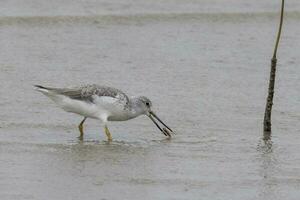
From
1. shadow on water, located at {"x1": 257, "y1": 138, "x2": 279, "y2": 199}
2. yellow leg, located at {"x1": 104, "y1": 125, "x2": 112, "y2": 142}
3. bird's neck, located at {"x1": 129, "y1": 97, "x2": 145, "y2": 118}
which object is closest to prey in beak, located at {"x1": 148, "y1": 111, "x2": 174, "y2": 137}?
bird's neck, located at {"x1": 129, "y1": 97, "x2": 145, "y2": 118}

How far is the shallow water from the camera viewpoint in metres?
9.20

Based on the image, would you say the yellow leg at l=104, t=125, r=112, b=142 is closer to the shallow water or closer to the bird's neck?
the shallow water

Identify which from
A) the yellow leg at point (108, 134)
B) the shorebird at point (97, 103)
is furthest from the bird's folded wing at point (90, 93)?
the yellow leg at point (108, 134)

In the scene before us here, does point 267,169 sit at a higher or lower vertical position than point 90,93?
lower

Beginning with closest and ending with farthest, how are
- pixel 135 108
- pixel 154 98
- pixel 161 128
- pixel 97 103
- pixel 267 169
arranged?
pixel 267 169 → pixel 97 103 → pixel 161 128 → pixel 135 108 → pixel 154 98

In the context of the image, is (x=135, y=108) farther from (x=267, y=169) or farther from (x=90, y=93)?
(x=267, y=169)

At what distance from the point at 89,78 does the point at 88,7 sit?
4.36 m

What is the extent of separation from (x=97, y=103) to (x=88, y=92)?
0.17 meters

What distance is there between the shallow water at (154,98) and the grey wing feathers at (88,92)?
0.44m

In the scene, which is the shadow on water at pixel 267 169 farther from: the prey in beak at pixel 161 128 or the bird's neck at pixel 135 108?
the bird's neck at pixel 135 108

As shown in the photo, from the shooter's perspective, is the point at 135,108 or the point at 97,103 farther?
the point at 135,108

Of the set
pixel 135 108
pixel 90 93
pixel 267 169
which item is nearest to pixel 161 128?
pixel 135 108

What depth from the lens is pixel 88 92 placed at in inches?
446

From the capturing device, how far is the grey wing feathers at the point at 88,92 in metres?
11.2
